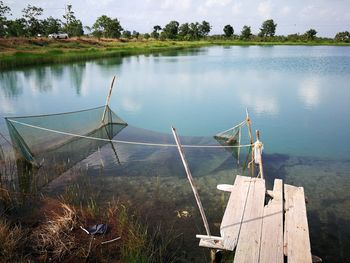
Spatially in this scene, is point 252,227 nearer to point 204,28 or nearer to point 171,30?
point 171,30

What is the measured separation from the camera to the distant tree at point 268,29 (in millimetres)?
93188

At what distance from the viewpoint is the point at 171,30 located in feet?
261

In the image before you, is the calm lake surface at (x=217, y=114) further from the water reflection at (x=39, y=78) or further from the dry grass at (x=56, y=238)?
the dry grass at (x=56, y=238)

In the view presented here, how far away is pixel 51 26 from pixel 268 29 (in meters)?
65.6

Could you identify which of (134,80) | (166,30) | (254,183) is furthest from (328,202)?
(166,30)

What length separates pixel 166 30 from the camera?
3137 inches

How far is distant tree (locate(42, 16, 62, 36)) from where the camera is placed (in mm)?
56519

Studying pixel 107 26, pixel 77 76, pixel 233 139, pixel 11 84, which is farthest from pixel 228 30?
pixel 233 139

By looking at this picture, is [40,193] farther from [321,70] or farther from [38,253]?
[321,70]

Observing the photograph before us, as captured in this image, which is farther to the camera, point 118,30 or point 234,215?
point 118,30

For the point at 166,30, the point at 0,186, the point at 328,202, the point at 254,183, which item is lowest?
the point at 328,202

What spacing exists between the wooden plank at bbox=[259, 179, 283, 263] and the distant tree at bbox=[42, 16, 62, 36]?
200ft

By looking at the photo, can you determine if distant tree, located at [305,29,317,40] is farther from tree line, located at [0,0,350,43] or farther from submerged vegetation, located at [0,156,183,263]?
submerged vegetation, located at [0,156,183,263]

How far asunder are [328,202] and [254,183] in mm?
1995
